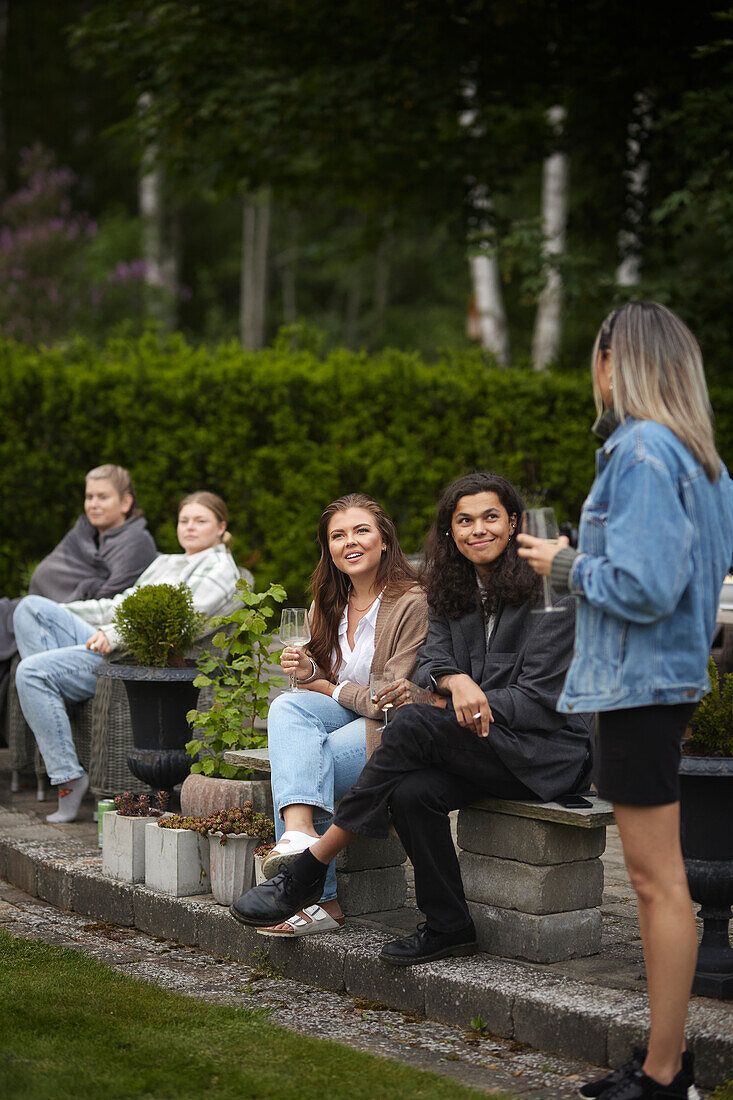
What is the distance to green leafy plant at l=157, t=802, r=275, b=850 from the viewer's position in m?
4.35

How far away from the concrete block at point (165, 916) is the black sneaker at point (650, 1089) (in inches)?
75.2

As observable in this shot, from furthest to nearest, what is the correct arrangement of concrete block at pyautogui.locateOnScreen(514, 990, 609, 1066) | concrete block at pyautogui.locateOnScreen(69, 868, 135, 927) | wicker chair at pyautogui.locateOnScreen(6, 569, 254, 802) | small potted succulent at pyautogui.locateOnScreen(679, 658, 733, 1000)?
wicker chair at pyautogui.locateOnScreen(6, 569, 254, 802)
concrete block at pyautogui.locateOnScreen(69, 868, 135, 927)
small potted succulent at pyautogui.locateOnScreen(679, 658, 733, 1000)
concrete block at pyautogui.locateOnScreen(514, 990, 609, 1066)

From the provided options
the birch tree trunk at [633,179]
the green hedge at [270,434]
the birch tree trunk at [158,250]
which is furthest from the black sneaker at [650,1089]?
the birch tree trunk at [158,250]

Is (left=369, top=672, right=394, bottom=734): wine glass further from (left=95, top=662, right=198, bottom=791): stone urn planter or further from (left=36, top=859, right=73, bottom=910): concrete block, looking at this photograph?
(left=36, top=859, right=73, bottom=910): concrete block

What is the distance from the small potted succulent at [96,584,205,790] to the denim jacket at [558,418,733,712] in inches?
103

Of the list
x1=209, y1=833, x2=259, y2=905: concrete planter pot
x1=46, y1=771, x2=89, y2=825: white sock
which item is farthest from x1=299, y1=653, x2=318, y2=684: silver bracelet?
x1=46, y1=771, x2=89, y2=825: white sock

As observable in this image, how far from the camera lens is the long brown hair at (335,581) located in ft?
15.1

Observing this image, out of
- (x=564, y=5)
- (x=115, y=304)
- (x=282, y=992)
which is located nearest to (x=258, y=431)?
(x=564, y=5)

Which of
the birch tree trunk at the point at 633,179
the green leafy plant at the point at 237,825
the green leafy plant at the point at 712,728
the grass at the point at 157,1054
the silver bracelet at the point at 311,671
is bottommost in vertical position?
the grass at the point at 157,1054

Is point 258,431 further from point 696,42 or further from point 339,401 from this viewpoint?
point 696,42

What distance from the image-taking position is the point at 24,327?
2008cm

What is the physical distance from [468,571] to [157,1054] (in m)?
1.71

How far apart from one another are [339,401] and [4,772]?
13.0ft

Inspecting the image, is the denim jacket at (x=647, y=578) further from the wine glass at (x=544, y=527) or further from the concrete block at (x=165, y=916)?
the concrete block at (x=165, y=916)
